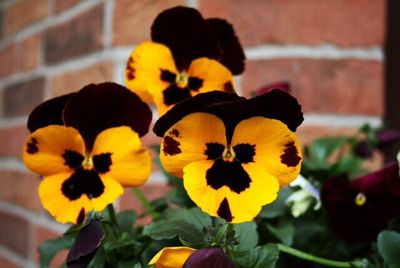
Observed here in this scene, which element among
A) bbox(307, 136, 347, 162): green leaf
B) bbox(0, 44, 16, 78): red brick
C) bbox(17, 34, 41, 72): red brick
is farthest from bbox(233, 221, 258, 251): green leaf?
bbox(0, 44, 16, 78): red brick

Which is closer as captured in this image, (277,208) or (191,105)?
(191,105)

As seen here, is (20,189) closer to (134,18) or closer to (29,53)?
(29,53)

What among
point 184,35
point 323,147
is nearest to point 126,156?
point 184,35

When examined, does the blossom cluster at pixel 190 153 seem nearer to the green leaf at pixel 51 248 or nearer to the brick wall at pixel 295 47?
the green leaf at pixel 51 248

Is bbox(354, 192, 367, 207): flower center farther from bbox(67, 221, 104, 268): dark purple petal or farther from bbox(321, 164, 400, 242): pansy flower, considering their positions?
bbox(67, 221, 104, 268): dark purple petal

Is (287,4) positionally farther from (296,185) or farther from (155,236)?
(155,236)
